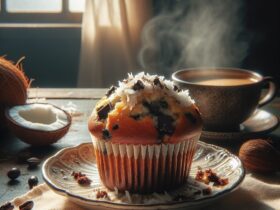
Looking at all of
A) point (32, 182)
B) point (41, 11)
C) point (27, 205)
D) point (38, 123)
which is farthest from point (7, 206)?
point (41, 11)

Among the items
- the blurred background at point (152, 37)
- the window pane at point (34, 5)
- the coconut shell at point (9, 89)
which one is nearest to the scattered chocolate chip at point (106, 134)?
the coconut shell at point (9, 89)

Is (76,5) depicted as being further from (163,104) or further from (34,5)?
(163,104)

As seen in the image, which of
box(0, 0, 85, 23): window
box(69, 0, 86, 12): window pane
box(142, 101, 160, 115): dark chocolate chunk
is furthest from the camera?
box(69, 0, 86, 12): window pane

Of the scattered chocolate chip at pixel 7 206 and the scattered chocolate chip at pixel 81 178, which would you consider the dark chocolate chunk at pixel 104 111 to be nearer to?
the scattered chocolate chip at pixel 81 178

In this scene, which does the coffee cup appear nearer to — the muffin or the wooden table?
the wooden table

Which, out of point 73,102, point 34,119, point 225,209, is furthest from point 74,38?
point 225,209

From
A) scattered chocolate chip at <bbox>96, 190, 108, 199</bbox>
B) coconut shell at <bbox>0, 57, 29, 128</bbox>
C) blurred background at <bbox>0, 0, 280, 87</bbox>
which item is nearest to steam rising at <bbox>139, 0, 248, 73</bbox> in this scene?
blurred background at <bbox>0, 0, 280, 87</bbox>
